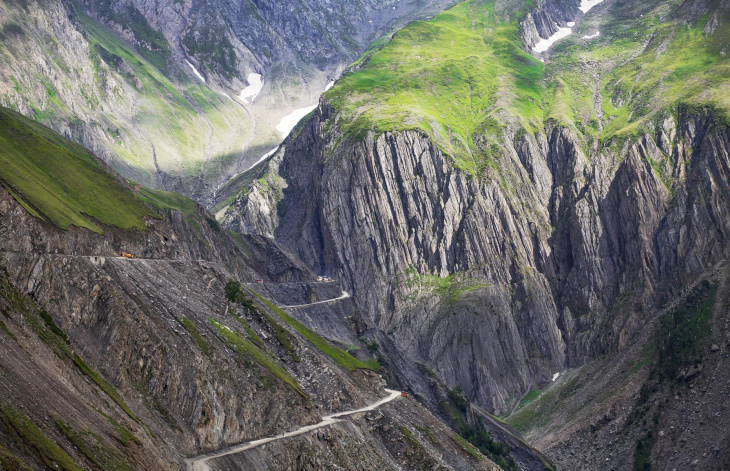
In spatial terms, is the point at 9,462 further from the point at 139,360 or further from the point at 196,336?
the point at 196,336

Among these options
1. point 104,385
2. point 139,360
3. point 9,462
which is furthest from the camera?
point 139,360

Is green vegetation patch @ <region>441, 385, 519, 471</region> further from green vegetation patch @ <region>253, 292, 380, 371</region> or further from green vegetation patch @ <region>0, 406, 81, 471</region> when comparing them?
green vegetation patch @ <region>0, 406, 81, 471</region>

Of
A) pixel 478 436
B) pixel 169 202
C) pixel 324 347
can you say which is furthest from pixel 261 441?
pixel 169 202

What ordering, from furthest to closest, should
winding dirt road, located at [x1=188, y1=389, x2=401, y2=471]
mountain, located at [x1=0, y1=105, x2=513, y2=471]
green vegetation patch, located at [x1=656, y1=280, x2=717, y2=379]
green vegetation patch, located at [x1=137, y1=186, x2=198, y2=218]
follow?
1. green vegetation patch, located at [x1=656, y1=280, x2=717, y2=379]
2. green vegetation patch, located at [x1=137, y1=186, x2=198, y2=218]
3. winding dirt road, located at [x1=188, y1=389, x2=401, y2=471]
4. mountain, located at [x1=0, y1=105, x2=513, y2=471]

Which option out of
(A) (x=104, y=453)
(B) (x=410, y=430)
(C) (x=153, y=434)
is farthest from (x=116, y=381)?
(B) (x=410, y=430)

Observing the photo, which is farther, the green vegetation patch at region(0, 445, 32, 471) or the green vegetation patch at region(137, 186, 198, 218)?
the green vegetation patch at region(137, 186, 198, 218)

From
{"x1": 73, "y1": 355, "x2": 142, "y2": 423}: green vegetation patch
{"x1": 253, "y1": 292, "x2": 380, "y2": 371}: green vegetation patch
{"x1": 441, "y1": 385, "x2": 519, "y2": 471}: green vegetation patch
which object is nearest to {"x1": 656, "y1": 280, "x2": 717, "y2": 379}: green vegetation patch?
{"x1": 441, "y1": 385, "x2": 519, "y2": 471}: green vegetation patch

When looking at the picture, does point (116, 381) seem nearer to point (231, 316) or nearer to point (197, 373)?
point (197, 373)
